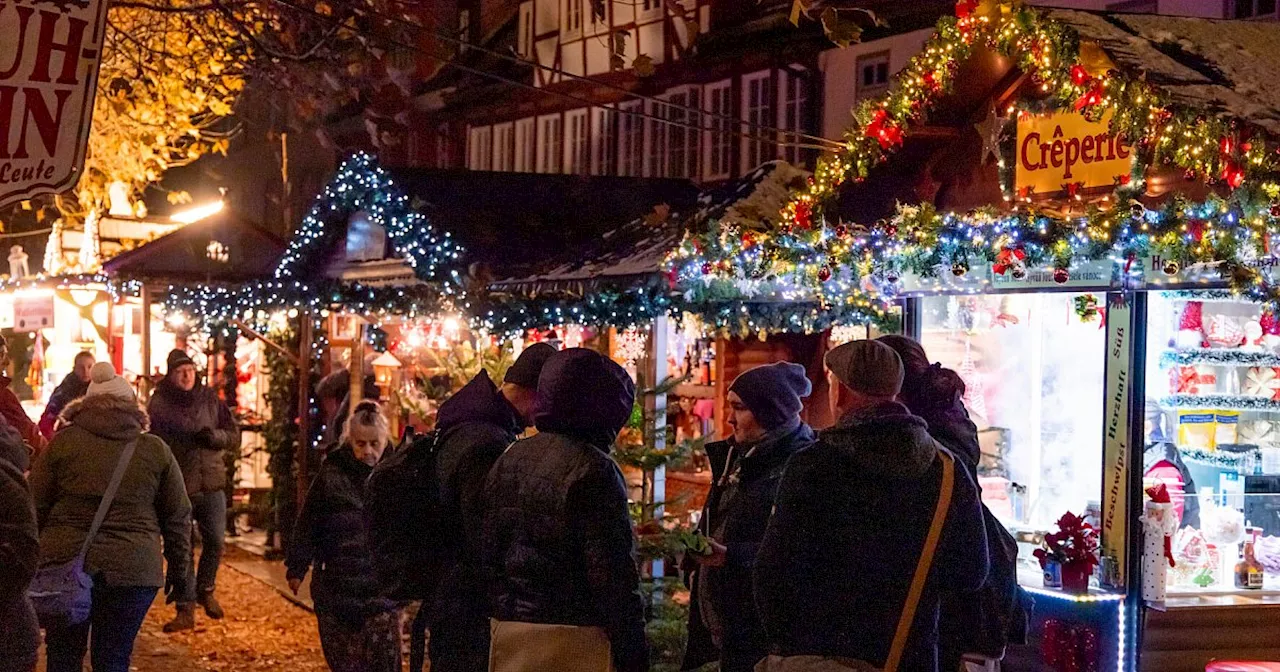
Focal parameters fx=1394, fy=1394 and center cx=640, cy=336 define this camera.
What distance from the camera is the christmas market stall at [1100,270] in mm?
6934

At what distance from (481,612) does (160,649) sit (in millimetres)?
6225

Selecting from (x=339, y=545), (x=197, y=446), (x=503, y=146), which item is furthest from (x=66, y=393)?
(x=503, y=146)

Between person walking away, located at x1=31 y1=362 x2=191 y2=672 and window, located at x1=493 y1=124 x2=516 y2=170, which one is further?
window, located at x1=493 y1=124 x2=516 y2=170

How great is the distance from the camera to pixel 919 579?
4.18m

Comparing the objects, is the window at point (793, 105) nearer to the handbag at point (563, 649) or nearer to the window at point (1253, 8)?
the window at point (1253, 8)

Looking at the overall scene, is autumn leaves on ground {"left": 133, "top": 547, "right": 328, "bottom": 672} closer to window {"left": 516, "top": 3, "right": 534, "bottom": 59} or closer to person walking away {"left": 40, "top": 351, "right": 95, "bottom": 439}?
person walking away {"left": 40, "top": 351, "right": 95, "bottom": 439}

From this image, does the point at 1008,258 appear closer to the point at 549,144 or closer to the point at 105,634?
the point at 105,634

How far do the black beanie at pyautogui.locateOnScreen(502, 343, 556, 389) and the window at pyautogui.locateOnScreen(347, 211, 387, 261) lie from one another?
26.4 ft

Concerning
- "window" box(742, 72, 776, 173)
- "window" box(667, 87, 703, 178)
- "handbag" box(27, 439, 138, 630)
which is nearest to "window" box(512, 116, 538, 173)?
"window" box(667, 87, 703, 178)

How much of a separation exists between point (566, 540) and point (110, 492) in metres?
3.39

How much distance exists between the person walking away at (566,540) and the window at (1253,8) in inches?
383

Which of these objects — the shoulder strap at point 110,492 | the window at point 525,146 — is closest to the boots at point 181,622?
the shoulder strap at point 110,492

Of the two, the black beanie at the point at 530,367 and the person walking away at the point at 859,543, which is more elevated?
the black beanie at the point at 530,367

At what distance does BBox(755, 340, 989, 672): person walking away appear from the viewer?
413 cm
